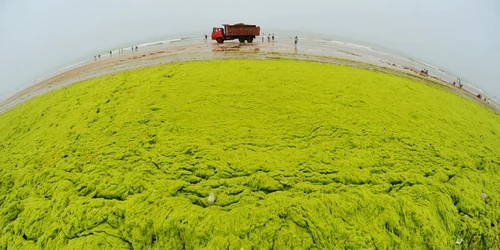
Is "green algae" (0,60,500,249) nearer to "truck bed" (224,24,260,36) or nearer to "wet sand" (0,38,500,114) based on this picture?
"wet sand" (0,38,500,114)

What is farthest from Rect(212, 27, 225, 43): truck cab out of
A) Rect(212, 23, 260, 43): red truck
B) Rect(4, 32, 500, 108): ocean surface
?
Rect(4, 32, 500, 108): ocean surface

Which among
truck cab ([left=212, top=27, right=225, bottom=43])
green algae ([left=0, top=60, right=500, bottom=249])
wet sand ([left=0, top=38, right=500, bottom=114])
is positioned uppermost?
truck cab ([left=212, top=27, right=225, bottom=43])

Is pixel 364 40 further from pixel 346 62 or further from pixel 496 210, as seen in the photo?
pixel 496 210

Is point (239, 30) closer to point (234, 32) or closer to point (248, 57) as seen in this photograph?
point (234, 32)

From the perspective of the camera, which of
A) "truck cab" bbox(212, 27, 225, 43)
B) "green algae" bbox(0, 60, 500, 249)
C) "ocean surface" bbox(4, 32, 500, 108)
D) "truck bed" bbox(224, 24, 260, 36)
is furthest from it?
"truck cab" bbox(212, 27, 225, 43)

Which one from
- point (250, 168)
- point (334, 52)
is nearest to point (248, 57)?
point (334, 52)

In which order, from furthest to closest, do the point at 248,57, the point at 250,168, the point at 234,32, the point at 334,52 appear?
the point at 234,32
the point at 334,52
the point at 248,57
the point at 250,168
